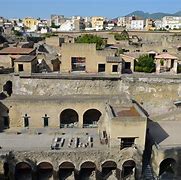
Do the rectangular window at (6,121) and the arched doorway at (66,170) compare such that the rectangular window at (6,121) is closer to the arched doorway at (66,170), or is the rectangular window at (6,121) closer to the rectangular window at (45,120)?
the rectangular window at (45,120)

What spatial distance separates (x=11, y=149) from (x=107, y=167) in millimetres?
6608

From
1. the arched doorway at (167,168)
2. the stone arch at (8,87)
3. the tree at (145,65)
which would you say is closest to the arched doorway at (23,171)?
the arched doorway at (167,168)

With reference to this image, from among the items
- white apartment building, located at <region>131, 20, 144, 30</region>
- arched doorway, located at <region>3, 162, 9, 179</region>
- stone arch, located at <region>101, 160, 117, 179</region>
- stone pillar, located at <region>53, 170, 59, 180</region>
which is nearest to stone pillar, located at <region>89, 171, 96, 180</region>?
stone arch, located at <region>101, 160, 117, 179</region>

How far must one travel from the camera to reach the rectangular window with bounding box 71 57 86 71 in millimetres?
35484

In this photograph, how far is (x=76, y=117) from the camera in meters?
28.5

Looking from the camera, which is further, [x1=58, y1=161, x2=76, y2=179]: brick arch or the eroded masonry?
[x1=58, y1=161, x2=76, y2=179]: brick arch

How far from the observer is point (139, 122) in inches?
822

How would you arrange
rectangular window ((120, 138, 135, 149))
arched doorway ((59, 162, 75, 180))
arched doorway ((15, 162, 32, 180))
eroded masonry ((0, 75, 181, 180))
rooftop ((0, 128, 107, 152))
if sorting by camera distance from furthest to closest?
1. rooftop ((0, 128, 107, 152))
2. rectangular window ((120, 138, 135, 149))
3. arched doorway ((59, 162, 75, 180))
4. arched doorway ((15, 162, 32, 180))
5. eroded masonry ((0, 75, 181, 180))

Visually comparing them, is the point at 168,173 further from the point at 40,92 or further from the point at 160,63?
the point at 160,63

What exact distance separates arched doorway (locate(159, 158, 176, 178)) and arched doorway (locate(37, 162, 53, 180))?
7.46 m

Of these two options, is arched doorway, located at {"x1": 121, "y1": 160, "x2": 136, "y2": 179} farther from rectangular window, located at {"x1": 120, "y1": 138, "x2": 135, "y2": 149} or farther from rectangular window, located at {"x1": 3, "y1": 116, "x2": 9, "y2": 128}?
rectangular window, located at {"x1": 3, "y1": 116, "x2": 9, "y2": 128}

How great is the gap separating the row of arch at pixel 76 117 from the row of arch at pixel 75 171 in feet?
23.0

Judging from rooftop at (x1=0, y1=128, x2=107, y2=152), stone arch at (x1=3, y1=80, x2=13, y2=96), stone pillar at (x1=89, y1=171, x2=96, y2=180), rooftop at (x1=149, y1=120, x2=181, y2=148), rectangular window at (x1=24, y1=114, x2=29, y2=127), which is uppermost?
stone arch at (x1=3, y1=80, x2=13, y2=96)

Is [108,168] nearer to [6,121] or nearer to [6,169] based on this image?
[6,169]
